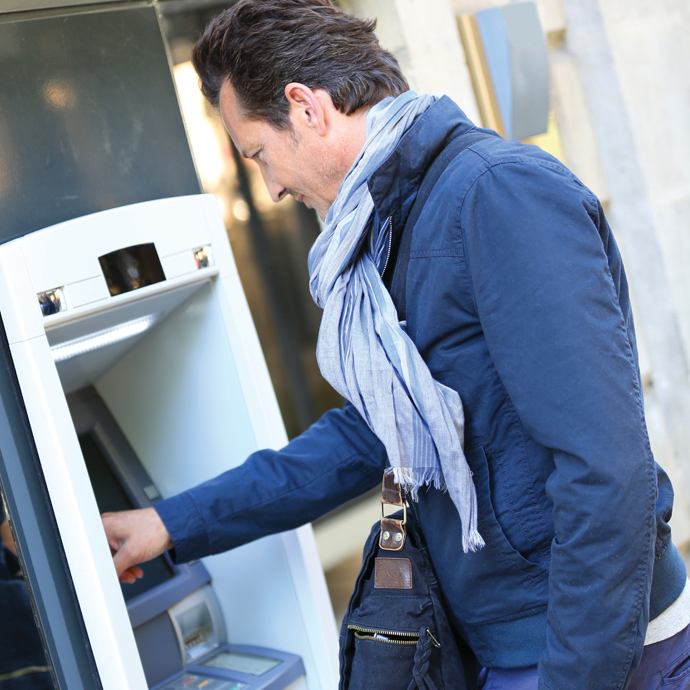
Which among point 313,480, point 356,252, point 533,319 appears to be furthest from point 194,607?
point 533,319

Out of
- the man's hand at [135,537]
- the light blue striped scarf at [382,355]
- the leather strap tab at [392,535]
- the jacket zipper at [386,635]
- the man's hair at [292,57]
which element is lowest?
the jacket zipper at [386,635]

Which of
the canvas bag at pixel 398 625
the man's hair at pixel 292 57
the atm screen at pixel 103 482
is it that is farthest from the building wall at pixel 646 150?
the canvas bag at pixel 398 625

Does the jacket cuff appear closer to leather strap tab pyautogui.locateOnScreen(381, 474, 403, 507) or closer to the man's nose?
leather strap tab pyautogui.locateOnScreen(381, 474, 403, 507)

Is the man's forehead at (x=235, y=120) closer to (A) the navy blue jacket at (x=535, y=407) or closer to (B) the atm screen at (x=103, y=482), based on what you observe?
(A) the navy blue jacket at (x=535, y=407)

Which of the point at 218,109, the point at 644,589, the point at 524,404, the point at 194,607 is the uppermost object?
the point at 218,109

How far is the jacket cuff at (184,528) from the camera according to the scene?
1.39 meters

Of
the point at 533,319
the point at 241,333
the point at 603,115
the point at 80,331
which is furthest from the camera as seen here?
the point at 603,115

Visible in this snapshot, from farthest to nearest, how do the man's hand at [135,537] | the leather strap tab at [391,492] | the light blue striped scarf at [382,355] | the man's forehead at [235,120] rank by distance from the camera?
the man's hand at [135,537] < the man's forehead at [235,120] < the leather strap tab at [391,492] < the light blue striped scarf at [382,355]

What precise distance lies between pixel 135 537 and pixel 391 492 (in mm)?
560

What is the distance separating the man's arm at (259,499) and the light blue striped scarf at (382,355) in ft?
1.14

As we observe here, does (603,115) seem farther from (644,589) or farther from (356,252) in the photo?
(644,589)

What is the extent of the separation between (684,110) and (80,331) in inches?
114

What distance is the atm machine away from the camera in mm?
1238

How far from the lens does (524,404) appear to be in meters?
0.88
